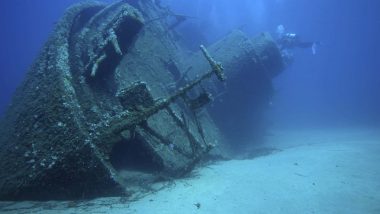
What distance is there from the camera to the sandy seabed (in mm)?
3875

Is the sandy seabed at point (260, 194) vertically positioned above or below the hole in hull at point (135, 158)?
below

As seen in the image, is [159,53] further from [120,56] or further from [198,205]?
[198,205]

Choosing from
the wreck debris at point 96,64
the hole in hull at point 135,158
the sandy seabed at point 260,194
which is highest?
the wreck debris at point 96,64

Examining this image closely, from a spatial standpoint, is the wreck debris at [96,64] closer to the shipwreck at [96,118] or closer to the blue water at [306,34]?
the shipwreck at [96,118]

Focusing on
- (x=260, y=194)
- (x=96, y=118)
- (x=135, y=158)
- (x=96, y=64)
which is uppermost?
(x=96, y=64)

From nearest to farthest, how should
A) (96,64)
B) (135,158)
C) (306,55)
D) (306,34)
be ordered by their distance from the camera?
1. (96,64)
2. (135,158)
3. (306,34)
4. (306,55)

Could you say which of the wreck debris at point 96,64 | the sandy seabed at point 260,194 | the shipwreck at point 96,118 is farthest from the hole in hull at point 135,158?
the wreck debris at point 96,64

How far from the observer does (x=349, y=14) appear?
70625 millimetres

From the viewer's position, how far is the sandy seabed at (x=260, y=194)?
12.7ft

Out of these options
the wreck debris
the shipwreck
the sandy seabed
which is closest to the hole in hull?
the shipwreck

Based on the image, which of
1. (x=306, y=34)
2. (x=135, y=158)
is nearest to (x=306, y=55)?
(x=306, y=34)

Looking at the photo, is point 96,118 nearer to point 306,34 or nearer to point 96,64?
point 96,64

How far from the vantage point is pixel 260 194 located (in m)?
4.67

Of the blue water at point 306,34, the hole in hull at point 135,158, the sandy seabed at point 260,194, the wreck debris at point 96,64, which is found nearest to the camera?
the sandy seabed at point 260,194
